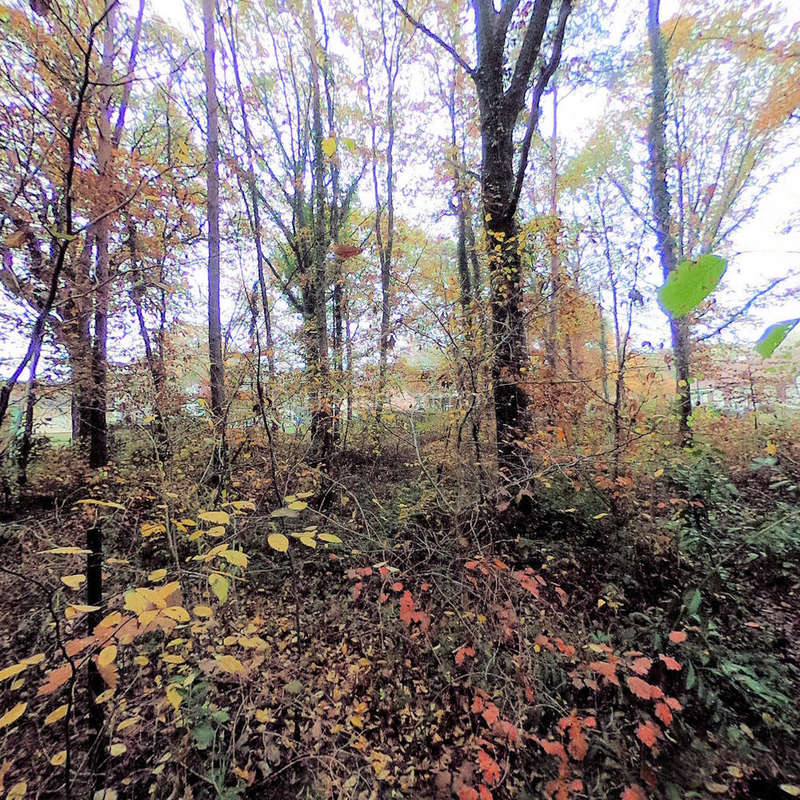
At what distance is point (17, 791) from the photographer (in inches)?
69.4

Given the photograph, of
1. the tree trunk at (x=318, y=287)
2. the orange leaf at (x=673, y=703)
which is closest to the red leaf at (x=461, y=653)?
the orange leaf at (x=673, y=703)

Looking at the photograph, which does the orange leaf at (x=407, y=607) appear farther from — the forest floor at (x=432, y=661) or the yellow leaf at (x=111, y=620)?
the yellow leaf at (x=111, y=620)

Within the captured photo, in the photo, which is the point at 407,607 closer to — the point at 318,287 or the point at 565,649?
the point at 565,649

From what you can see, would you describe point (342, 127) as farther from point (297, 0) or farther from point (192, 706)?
point (192, 706)

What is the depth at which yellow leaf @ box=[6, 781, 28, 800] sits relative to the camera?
5.63 feet

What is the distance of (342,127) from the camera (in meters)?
8.45

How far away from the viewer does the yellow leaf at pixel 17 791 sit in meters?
1.72

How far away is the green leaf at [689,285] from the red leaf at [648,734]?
2.64 meters

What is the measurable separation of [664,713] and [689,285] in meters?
2.79

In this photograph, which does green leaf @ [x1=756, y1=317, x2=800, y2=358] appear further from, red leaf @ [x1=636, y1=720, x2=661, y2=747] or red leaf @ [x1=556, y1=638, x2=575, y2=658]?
red leaf @ [x1=556, y1=638, x2=575, y2=658]

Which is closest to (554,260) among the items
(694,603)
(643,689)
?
(694,603)

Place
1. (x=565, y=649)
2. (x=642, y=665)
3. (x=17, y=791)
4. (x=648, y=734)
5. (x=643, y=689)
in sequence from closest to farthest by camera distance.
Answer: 1. (x=17, y=791)
2. (x=648, y=734)
3. (x=643, y=689)
4. (x=642, y=665)
5. (x=565, y=649)

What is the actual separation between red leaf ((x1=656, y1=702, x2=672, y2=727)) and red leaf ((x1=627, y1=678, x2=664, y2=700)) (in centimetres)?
7

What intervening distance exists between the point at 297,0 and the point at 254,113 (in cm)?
221
